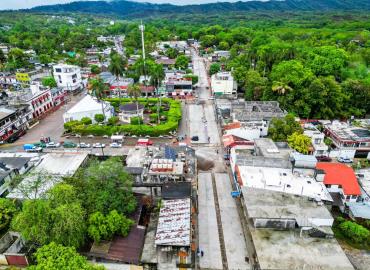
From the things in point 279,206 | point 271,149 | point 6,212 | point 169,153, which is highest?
Result: point 169,153

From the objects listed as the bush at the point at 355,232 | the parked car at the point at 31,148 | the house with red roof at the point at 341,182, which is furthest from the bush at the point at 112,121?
the bush at the point at 355,232

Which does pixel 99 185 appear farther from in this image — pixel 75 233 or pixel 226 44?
pixel 226 44

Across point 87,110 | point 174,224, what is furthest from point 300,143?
point 87,110

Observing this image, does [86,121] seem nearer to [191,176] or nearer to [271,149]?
[191,176]

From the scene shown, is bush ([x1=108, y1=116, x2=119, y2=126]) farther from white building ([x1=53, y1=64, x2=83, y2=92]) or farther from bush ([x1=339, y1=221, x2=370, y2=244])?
bush ([x1=339, y1=221, x2=370, y2=244])

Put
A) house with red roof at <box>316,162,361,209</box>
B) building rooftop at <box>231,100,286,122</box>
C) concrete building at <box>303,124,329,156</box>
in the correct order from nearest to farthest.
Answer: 1. house with red roof at <box>316,162,361,209</box>
2. concrete building at <box>303,124,329,156</box>
3. building rooftop at <box>231,100,286,122</box>

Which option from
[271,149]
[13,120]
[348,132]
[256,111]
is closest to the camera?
[271,149]

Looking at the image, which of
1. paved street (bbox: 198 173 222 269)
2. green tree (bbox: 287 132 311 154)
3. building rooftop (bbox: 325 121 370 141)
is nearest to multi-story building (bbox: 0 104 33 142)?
paved street (bbox: 198 173 222 269)
